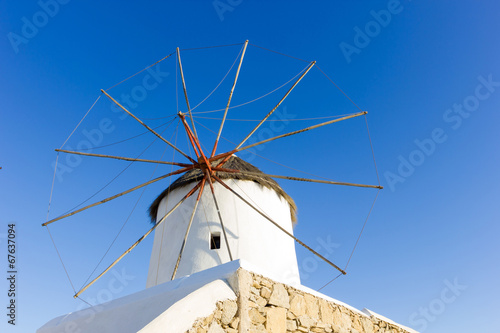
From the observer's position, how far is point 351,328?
4.01 meters

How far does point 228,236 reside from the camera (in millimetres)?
6391

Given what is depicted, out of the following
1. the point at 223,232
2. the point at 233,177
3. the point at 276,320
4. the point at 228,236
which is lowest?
the point at 276,320

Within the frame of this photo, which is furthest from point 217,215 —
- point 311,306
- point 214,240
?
point 311,306

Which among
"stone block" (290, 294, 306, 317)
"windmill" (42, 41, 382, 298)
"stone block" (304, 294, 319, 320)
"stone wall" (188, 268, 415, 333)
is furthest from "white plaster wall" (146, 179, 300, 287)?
"stone block" (290, 294, 306, 317)

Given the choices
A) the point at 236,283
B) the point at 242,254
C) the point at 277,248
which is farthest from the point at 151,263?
the point at 236,283

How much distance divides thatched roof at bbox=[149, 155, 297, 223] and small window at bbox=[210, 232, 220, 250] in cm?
102

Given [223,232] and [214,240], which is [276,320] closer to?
[223,232]

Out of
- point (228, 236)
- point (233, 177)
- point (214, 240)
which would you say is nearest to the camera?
point (228, 236)

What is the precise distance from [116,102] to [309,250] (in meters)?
3.58

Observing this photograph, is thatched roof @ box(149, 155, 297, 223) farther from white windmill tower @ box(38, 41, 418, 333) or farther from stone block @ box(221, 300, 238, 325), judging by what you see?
stone block @ box(221, 300, 238, 325)

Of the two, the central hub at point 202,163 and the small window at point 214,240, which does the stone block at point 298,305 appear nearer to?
the central hub at point 202,163

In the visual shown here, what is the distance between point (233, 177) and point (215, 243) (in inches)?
47.1

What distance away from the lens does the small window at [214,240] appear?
6.43m

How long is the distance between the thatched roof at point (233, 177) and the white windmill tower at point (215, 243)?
0.06 feet
